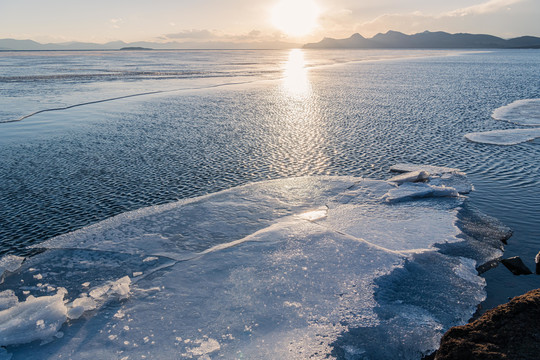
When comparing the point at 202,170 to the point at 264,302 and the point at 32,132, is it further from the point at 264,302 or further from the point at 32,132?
the point at 32,132

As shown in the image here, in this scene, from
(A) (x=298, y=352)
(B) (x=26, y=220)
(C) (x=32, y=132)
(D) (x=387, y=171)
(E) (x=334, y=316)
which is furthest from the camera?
(C) (x=32, y=132)

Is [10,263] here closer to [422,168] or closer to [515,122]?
[422,168]

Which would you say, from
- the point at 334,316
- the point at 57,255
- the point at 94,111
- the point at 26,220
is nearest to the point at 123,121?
the point at 94,111

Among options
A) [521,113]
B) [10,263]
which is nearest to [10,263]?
[10,263]

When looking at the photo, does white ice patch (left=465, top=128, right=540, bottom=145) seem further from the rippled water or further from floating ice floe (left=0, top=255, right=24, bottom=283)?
floating ice floe (left=0, top=255, right=24, bottom=283)

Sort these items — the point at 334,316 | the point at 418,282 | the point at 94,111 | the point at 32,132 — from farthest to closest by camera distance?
1. the point at 94,111
2. the point at 32,132
3. the point at 418,282
4. the point at 334,316

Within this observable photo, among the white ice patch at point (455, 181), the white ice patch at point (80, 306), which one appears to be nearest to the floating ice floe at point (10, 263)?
the white ice patch at point (80, 306)

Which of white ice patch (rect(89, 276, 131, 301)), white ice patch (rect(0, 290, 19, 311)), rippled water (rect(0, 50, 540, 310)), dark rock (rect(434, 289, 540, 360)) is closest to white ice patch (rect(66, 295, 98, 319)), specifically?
white ice patch (rect(89, 276, 131, 301))
